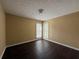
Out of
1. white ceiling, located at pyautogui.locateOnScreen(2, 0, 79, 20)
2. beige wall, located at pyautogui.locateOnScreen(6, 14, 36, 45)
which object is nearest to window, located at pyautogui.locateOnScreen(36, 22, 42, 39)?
beige wall, located at pyautogui.locateOnScreen(6, 14, 36, 45)

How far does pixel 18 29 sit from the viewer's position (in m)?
4.49

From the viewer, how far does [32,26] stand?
5648mm

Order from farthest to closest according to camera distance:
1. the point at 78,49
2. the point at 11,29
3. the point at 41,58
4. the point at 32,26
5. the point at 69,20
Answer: the point at 32,26, the point at 11,29, the point at 69,20, the point at 78,49, the point at 41,58

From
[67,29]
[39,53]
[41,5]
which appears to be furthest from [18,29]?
[67,29]

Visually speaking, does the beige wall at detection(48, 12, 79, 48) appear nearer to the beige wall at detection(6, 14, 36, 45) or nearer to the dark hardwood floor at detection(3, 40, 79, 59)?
the dark hardwood floor at detection(3, 40, 79, 59)

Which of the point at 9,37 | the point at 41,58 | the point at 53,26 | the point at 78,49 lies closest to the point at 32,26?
the point at 53,26

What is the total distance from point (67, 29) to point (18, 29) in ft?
11.7

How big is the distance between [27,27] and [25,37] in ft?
2.95

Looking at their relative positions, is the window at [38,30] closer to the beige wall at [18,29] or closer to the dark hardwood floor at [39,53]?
the beige wall at [18,29]

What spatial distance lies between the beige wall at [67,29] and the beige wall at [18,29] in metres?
2.14

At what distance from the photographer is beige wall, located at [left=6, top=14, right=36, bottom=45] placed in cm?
393

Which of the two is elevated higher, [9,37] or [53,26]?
[53,26]

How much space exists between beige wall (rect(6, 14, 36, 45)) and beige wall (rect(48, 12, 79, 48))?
2.14m

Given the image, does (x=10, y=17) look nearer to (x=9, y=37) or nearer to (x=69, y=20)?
(x=9, y=37)
